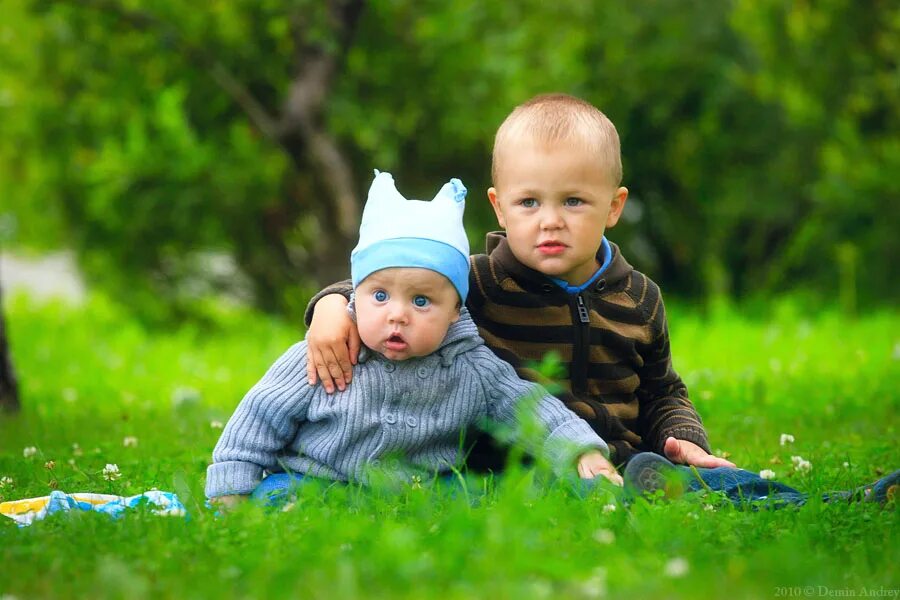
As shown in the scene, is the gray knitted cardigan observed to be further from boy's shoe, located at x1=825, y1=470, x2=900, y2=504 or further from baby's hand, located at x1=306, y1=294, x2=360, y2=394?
boy's shoe, located at x1=825, y1=470, x2=900, y2=504

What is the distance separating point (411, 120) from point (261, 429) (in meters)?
7.67

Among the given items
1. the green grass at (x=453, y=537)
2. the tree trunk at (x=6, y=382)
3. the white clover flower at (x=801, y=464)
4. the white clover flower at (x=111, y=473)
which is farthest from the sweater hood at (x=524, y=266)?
the tree trunk at (x=6, y=382)

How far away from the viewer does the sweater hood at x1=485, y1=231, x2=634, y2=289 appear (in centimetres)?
439

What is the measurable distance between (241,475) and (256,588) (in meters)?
1.15

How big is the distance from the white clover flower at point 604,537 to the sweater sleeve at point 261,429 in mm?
1243

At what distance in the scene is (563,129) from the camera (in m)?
4.16

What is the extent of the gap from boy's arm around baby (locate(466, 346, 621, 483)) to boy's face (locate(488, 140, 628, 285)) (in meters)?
0.40

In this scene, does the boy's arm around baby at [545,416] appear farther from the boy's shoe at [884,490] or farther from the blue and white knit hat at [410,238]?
the boy's shoe at [884,490]

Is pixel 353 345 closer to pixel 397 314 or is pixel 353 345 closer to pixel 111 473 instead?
pixel 397 314

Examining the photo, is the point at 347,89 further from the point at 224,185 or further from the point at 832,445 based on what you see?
the point at 832,445

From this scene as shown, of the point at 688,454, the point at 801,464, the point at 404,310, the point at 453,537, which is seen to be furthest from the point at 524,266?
the point at 453,537

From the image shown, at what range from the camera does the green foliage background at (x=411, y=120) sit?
10969 millimetres

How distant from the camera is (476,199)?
1184 cm

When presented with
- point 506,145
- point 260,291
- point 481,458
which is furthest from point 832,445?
point 260,291
